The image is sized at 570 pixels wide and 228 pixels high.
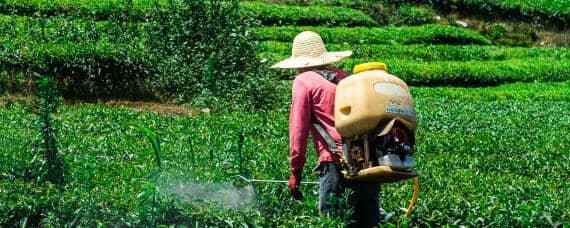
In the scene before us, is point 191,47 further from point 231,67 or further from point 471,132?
point 471,132

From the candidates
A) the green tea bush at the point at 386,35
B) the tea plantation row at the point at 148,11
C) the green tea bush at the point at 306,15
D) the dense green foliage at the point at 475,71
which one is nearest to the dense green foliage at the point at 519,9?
the green tea bush at the point at 386,35

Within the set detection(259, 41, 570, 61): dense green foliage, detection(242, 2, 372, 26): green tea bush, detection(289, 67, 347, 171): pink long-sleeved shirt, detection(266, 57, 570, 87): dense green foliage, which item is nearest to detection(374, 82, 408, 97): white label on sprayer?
detection(289, 67, 347, 171): pink long-sleeved shirt

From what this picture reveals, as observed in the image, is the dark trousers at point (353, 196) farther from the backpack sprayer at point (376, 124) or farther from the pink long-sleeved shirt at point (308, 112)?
Result: the backpack sprayer at point (376, 124)

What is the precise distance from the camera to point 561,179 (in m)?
10.9

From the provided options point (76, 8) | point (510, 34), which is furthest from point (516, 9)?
point (76, 8)

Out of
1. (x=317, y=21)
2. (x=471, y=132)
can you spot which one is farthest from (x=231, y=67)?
(x=317, y=21)

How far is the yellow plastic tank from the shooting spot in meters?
5.84

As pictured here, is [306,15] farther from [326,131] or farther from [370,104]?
[370,104]

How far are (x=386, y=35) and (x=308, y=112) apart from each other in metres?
25.1

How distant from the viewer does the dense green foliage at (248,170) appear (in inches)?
253

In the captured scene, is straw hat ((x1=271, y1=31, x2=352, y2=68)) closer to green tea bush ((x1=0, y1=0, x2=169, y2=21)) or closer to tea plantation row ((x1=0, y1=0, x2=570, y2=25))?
tea plantation row ((x1=0, y1=0, x2=570, y2=25))

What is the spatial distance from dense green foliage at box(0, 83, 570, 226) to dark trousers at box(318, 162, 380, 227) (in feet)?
0.56

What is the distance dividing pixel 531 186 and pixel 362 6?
25652 mm

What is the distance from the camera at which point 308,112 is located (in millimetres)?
6332
